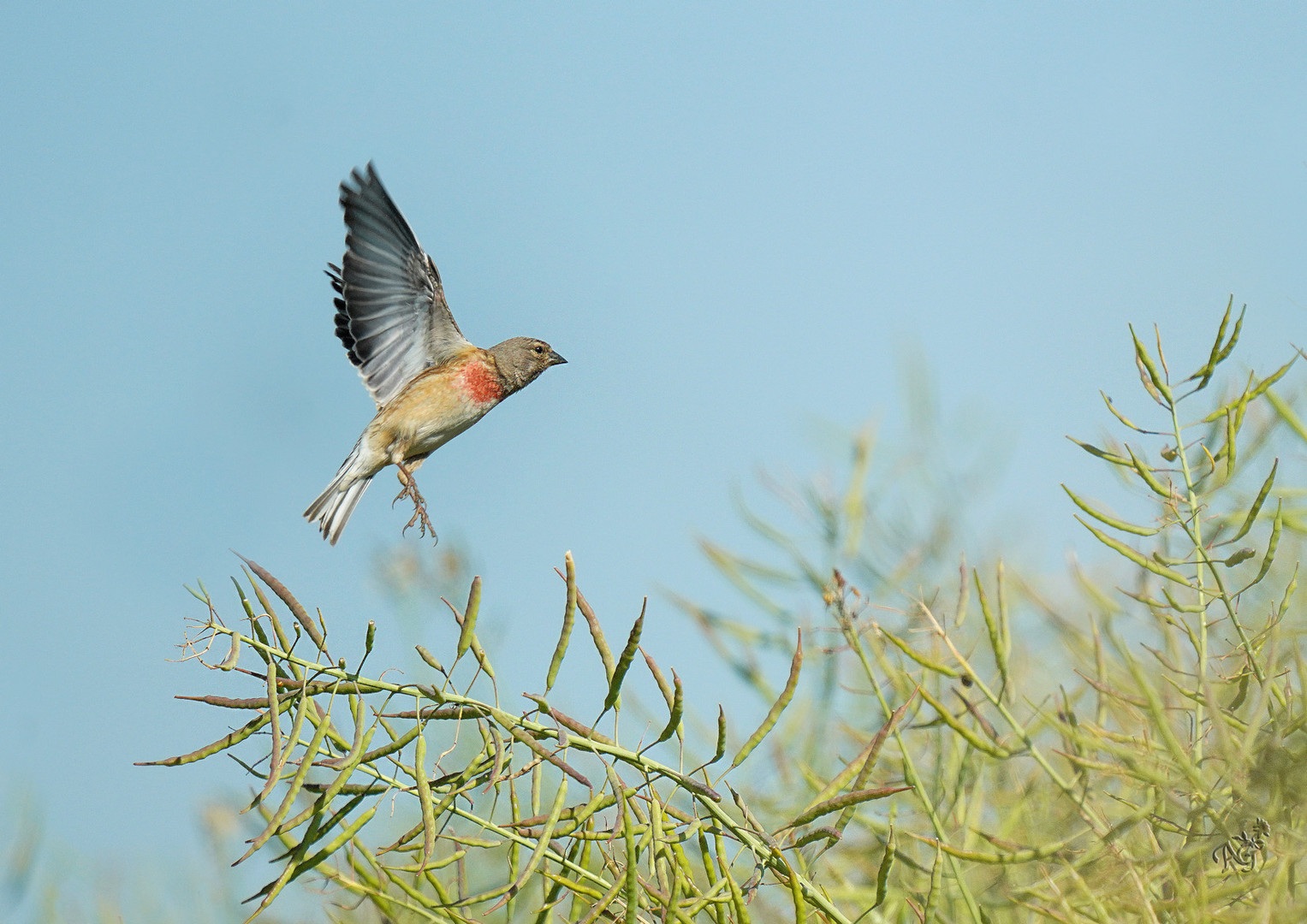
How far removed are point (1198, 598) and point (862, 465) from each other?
1541 millimetres

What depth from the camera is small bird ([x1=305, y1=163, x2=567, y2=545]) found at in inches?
226

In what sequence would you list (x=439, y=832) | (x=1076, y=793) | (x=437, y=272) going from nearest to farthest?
(x=439, y=832), (x=1076, y=793), (x=437, y=272)

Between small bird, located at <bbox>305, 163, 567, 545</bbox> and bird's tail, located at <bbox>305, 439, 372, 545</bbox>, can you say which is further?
bird's tail, located at <bbox>305, 439, 372, 545</bbox>

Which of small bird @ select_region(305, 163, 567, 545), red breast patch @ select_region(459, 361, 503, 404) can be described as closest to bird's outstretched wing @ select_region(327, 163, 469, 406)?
small bird @ select_region(305, 163, 567, 545)

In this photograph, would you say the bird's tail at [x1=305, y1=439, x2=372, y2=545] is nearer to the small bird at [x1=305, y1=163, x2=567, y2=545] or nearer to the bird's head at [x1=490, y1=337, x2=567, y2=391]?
the small bird at [x1=305, y1=163, x2=567, y2=545]

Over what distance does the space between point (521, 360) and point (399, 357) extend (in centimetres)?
60

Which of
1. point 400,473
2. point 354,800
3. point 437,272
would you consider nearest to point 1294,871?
point 354,800

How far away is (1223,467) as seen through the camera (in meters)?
2.47

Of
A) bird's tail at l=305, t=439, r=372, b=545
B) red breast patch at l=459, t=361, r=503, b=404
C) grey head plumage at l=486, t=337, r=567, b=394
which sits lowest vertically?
bird's tail at l=305, t=439, r=372, b=545

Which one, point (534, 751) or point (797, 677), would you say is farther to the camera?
point (797, 677)

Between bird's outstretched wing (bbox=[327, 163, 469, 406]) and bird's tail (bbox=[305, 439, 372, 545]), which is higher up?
bird's outstretched wing (bbox=[327, 163, 469, 406])

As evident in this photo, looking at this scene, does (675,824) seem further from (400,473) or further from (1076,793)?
(400,473)

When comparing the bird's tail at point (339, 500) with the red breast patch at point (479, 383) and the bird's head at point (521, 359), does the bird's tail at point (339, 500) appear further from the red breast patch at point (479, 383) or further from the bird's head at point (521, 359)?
the bird's head at point (521, 359)

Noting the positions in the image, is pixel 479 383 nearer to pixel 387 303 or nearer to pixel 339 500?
pixel 387 303
